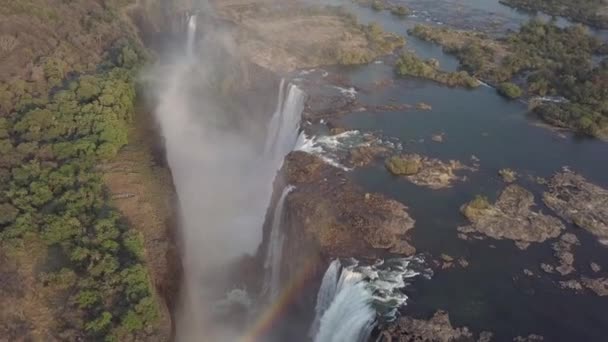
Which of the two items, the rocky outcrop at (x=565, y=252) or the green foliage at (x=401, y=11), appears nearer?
the rocky outcrop at (x=565, y=252)

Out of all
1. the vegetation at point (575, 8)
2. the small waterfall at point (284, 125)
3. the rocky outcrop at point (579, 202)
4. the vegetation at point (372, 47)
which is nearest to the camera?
the rocky outcrop at point (579, 202)

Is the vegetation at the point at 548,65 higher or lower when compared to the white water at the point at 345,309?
higher

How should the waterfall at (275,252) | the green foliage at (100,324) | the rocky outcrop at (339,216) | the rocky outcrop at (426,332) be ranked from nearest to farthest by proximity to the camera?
the rocky outcrop at (426,332) → the green foliage at (100,324) → the rocky outcrop at (339,216) → the waterfall at (275,252)

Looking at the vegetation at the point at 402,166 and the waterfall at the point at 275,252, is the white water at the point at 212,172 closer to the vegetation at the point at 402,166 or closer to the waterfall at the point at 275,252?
the waterfall at the point at 275,252

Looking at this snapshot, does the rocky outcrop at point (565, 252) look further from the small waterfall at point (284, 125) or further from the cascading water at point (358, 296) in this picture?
the small waterfall at point (284, 125)

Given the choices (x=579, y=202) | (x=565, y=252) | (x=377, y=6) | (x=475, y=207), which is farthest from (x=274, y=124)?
(x=377, y=6)

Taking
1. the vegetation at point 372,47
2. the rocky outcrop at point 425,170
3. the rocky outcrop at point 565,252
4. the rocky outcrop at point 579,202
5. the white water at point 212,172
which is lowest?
the white water at point 212,172

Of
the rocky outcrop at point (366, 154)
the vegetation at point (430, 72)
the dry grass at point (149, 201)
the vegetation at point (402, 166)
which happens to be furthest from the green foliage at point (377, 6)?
the dry grass at point (149, 201)

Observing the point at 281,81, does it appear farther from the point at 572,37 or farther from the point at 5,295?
the point at 572,37
